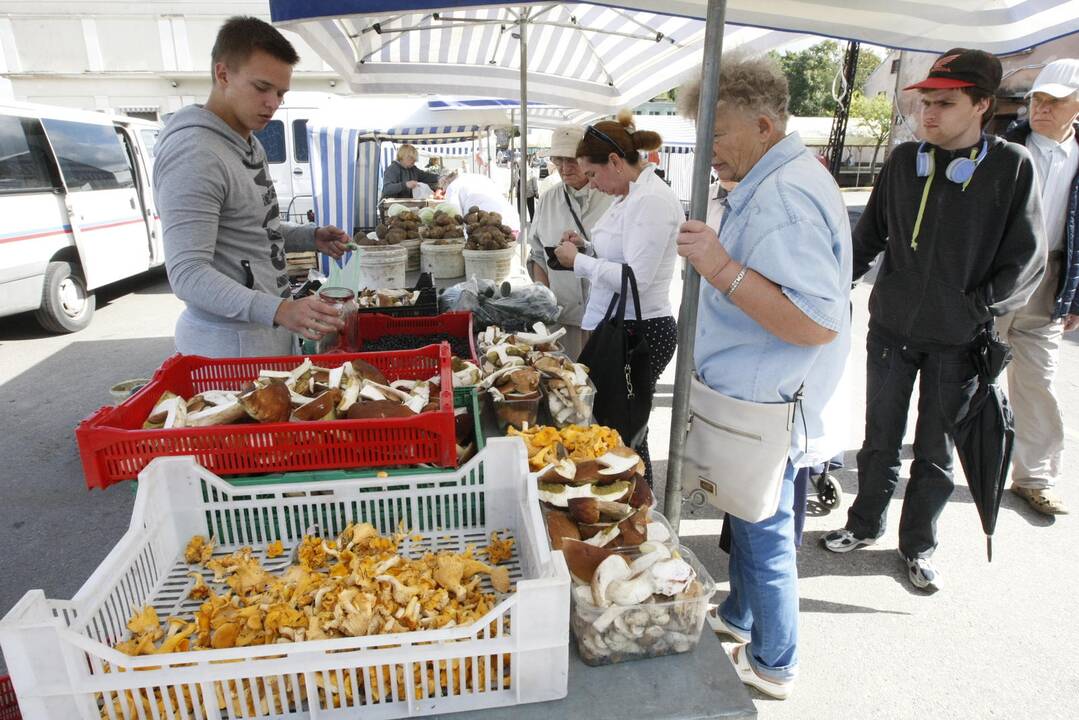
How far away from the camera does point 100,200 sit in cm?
771

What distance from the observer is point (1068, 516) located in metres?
3.46

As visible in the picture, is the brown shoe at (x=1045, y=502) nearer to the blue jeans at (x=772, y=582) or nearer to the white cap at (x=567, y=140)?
the blue jeans at (x=772, y=582)

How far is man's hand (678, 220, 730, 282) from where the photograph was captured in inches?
64.7

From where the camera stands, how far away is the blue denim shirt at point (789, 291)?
1602mm

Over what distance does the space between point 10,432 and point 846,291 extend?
5.78m

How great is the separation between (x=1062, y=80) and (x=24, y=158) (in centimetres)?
867

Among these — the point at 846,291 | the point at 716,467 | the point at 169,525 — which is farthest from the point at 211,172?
the point at 846,291

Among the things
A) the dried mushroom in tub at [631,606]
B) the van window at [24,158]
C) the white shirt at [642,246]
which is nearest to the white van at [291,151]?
the van window at [24,158]

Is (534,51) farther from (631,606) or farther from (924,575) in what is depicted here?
(631,606)

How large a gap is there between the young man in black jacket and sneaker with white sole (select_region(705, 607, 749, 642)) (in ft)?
3.51

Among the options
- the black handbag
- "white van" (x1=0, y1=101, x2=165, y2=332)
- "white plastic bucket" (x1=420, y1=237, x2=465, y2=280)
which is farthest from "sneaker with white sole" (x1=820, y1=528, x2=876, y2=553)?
"white van" (x1=0, y1=101, x2=165, y2=332)

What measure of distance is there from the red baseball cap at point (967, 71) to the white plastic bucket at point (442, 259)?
10.3ft

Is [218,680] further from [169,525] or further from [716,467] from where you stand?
[716,467]

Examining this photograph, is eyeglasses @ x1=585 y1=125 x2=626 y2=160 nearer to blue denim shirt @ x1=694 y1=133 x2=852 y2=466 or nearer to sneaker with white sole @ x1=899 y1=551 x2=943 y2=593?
blue denim shirt @ x1=694 y1=133 x2=852 y2=466
